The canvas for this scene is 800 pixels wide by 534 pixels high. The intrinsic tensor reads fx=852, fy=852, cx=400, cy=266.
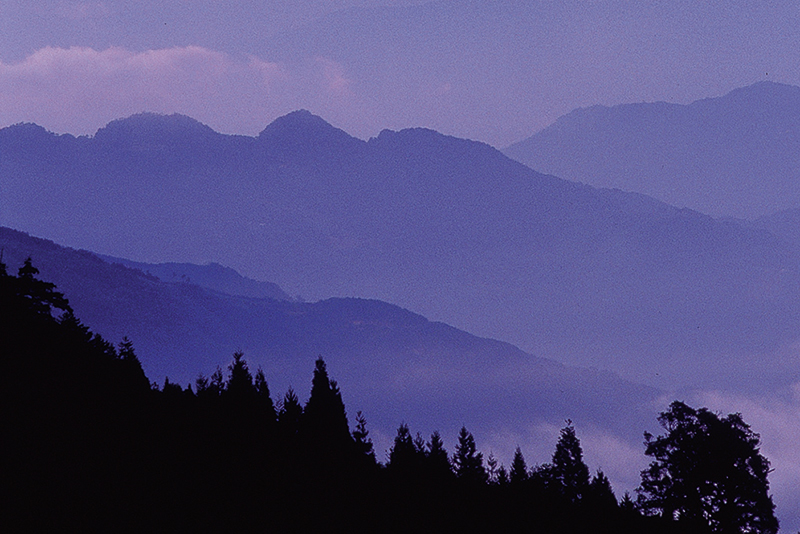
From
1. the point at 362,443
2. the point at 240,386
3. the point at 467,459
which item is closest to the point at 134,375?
the point at 240,386

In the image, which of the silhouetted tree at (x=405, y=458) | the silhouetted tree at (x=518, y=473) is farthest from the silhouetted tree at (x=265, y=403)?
the silhouetted tree at (x=518, y=473)

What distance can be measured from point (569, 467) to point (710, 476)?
1422 cm

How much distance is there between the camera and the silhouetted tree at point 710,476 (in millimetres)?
49375

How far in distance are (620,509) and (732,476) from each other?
6823 mm

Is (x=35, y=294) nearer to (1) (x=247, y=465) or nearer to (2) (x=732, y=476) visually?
(1) (x=247, y=465)

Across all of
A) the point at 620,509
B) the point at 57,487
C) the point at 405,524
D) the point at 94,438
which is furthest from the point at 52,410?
the point at 620,509

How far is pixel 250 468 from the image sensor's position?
35344mm

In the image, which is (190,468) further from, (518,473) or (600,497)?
(518,473)

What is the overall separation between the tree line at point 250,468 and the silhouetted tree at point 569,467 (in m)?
0.12

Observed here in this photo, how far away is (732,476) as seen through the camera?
163 ft

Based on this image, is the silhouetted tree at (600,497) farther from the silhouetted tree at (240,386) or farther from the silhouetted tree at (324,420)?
the silhouetted tree at (240,386)

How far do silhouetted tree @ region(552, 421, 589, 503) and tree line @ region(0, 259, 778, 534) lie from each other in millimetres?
122

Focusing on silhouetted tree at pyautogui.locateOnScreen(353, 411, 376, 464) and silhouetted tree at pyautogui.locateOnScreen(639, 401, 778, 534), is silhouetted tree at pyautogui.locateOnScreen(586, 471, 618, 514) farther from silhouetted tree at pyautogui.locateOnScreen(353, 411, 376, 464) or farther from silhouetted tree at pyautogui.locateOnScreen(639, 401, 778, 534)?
silhouetted tree at pyautogui.locateOnScreen(353, 411, 376, 464)

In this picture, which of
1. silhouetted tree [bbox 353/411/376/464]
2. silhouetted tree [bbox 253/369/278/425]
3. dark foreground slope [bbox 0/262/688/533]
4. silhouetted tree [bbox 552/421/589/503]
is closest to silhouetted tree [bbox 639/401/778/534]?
dark foreground slope [bbox 0/262/688/533]
